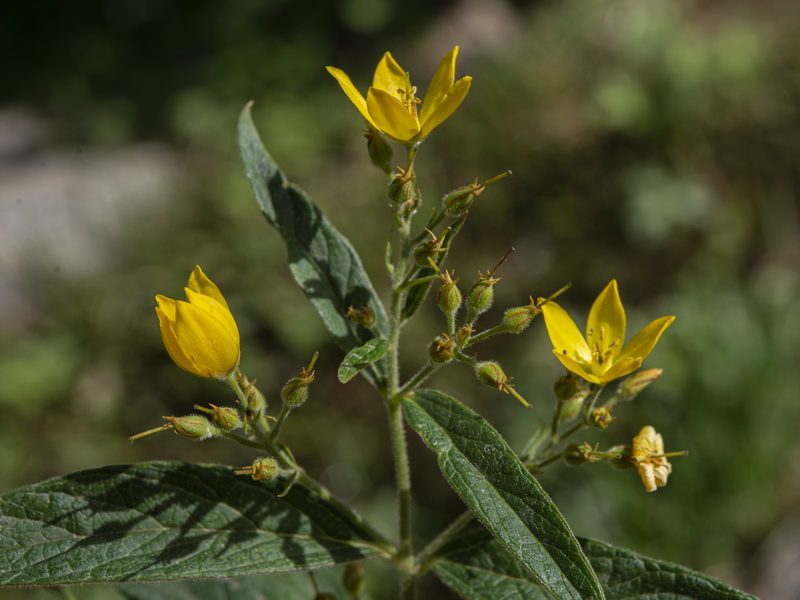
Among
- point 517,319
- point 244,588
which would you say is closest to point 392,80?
point 517,319

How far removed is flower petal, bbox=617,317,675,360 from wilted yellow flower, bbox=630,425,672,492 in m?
0.16

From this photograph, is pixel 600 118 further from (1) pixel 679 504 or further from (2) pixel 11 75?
(2) pixel 11 75

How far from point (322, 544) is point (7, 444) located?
4077mm

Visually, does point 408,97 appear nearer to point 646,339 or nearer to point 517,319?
point 517,319

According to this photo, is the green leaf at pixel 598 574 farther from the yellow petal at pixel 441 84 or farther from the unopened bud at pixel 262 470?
the yellow petal at pixel 441 84

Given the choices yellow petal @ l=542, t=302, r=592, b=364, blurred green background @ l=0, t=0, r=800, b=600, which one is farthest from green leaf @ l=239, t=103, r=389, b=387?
blurred green background @ l=0, t=0, r=800, b=600

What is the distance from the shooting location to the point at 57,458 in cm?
493

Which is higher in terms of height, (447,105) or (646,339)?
(447,105)

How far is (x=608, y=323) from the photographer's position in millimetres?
1819

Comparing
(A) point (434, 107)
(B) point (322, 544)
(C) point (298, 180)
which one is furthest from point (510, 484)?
(C) point (298, 180)

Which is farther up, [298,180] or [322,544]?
[322,544]

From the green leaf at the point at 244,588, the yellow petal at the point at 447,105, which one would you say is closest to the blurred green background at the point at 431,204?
the green leaf at the point at 244,588

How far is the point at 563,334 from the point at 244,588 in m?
1.00

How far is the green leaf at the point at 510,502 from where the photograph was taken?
1.30 metres
